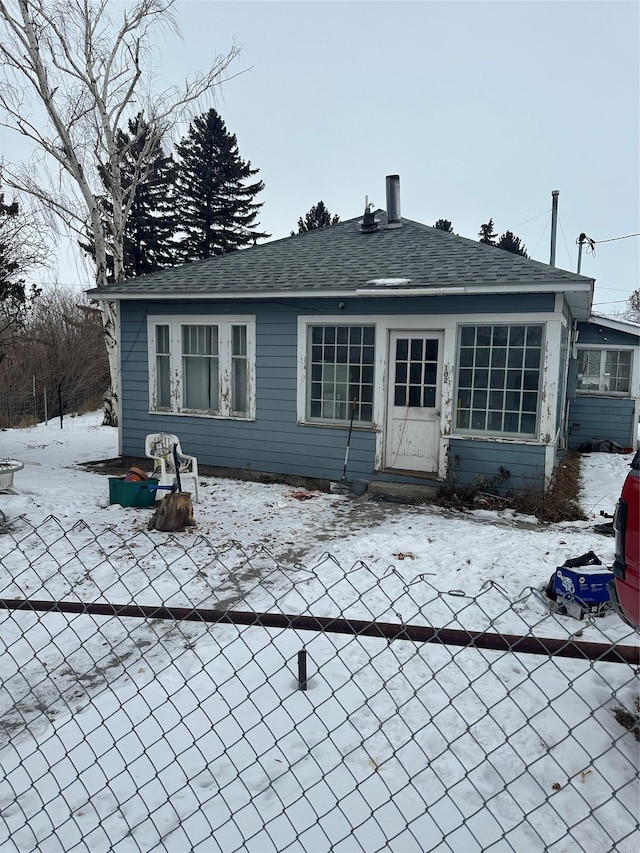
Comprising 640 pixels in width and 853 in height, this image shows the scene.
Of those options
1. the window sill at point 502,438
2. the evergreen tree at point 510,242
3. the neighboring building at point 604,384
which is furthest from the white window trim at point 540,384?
the evergreen tree at point 510,242

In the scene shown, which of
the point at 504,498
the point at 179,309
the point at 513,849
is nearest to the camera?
the point at 513,849

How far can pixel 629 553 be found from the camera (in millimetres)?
2268

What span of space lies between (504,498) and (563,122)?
5895mm

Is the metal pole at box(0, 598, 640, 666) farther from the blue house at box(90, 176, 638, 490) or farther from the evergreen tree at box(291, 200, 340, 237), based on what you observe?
the evergreen tree at box(291, 200, 340, 237)

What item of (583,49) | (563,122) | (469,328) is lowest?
(469,328)

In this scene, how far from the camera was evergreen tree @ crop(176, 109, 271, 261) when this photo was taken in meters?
24.5

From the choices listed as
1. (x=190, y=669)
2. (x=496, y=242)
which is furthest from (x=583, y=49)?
(x=496, y=242)

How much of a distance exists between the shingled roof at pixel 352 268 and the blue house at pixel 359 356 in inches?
1.5

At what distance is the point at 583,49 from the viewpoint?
552 centimetres

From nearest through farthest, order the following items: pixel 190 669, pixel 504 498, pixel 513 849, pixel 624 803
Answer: pixel 513 849 < pixel 624 803 < pixel 190 669 < pixel 504 498

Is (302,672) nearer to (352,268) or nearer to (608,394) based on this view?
(352,268)

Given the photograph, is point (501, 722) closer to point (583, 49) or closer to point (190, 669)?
point (190, 669)

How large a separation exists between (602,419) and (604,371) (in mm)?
1101

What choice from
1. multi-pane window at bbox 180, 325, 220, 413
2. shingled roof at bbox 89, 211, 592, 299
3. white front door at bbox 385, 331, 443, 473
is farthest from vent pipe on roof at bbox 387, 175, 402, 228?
multi-pane window at bbox 180, 325, 220, 413
